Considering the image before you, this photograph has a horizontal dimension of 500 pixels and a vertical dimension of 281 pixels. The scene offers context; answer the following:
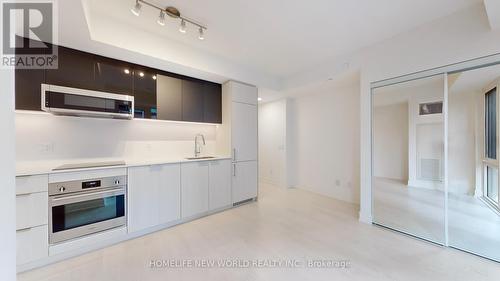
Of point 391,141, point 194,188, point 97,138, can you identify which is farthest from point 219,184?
point 391,141

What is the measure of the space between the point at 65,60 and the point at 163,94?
1.13 m

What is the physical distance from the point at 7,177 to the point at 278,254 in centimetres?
218

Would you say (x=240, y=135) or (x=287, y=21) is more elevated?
(x=287, y=21)

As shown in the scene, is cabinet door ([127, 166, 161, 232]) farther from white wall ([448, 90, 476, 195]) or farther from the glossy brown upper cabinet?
white wall ([448, 90, 476, 195])

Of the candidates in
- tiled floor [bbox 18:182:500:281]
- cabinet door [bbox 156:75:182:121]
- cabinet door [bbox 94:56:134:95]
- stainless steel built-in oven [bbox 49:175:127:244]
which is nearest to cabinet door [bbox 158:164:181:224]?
tiled floor [bbox 18:182:500:281]

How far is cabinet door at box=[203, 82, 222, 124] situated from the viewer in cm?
354

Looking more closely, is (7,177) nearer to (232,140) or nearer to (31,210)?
(31,210)

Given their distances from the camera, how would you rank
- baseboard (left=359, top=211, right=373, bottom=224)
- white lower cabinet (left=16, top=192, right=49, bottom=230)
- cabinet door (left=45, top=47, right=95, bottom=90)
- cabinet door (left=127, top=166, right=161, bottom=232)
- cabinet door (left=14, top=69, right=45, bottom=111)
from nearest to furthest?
1. white lower cabinet (left=16, top=192, right=49, bottom=230)
2. cabinet door (left=14, top=69, right=45, bottom=111)
3. cabinet door (left=45, top=47, right=95, bottom=90)
4. cabinet door (left=127, top=166, right=161, bottom=232)
5. baseboard (left=359, top=211, right=373, bottom=224)

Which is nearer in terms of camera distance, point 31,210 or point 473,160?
point 31,210

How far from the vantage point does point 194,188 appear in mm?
3049

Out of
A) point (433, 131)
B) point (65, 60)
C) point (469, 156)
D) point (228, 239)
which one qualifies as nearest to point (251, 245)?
point (228, 239)

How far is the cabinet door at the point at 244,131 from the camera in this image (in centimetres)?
362

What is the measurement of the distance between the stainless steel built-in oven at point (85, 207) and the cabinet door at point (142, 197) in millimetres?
76

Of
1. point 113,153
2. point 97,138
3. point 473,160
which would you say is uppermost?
point 97,138
